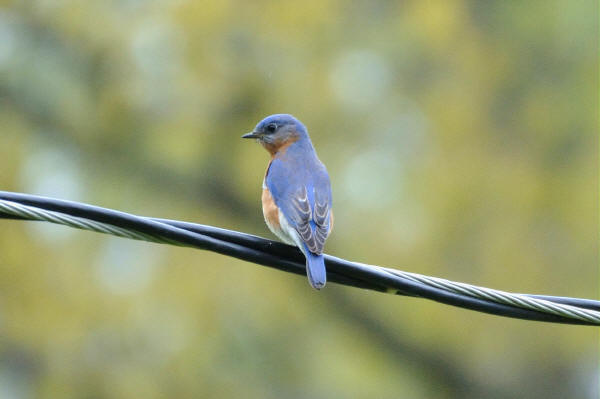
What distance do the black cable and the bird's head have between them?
2.78 metres

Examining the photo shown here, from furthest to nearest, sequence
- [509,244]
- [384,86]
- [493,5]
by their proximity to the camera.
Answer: [493,5] → [384,86] → [509,244]

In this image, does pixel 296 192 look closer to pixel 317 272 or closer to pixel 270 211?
pixel 270 211

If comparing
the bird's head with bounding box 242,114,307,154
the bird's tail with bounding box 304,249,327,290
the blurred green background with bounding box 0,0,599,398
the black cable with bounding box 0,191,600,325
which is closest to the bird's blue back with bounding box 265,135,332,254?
Result: the bird's head with bounding box 242,114,307,154

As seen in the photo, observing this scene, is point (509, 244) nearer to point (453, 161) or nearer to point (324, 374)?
point (453, 161)

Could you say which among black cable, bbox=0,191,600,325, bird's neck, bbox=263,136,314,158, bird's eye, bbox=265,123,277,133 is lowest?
black cable, bbox=0,191,600,325

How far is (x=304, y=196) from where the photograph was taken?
213 inches

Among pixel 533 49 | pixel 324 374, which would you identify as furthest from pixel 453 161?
pixel 324 374

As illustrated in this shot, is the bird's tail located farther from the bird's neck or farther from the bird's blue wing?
the bird's neck

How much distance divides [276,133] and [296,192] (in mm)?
1191

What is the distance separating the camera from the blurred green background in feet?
28.5

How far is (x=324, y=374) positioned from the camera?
30.9ft

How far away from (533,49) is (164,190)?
4713 mm

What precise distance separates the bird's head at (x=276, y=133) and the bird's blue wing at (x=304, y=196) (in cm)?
46

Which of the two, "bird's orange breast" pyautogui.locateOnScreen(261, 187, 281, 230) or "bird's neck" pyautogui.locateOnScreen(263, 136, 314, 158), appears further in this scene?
"bird's neck" pyautogui.locateOnScreen(263, 136, 314, 158)
